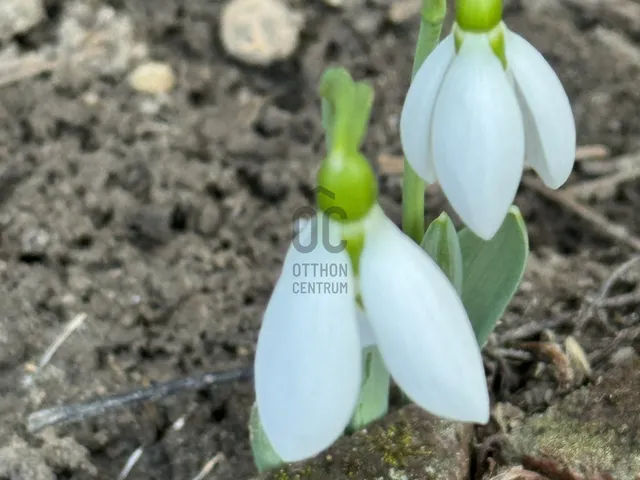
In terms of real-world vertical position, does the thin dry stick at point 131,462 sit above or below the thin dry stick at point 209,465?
above

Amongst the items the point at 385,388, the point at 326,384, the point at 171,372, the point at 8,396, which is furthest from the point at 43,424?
the point at 326,384

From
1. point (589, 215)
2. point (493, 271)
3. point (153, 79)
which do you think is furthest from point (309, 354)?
point (153, 79)

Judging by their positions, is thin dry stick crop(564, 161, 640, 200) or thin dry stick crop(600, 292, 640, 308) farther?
thin dry stick crop(564, 161, 640, 200)

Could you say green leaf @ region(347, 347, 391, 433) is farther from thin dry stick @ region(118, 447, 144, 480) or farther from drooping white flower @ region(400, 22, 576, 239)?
thin dry stick @ region(118, 447, 144, 480)

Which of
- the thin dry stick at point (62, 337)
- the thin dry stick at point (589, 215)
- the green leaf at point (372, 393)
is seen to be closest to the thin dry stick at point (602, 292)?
the thin dry stick at point (589, 215)

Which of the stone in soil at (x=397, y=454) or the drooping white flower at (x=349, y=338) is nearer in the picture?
the drooping white flower at (x=349, y=338)

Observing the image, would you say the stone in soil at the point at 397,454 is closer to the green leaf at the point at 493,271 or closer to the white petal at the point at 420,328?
the green leaf at the point at 493,271

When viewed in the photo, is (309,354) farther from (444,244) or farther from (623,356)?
(623,356)

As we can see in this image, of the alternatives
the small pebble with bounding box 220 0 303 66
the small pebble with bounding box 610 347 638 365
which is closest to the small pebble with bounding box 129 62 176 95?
the small pebble with bounding box 220 0 303 66
